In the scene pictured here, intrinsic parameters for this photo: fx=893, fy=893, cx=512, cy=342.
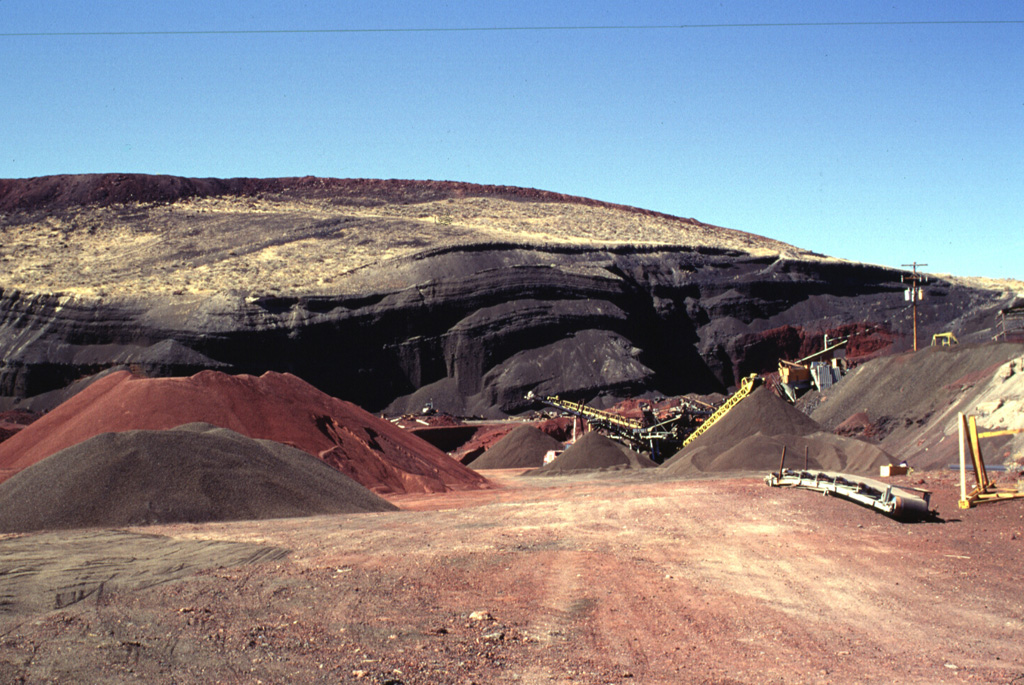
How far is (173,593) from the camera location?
8.31m

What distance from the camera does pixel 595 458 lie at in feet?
110

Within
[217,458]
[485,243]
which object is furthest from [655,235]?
[217,458]

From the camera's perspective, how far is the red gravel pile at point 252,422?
913 inches

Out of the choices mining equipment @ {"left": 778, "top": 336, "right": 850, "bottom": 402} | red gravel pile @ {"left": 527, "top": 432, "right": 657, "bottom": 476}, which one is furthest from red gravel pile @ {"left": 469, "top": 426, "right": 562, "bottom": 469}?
mining equipment @ {"left": 778, "top": 336, "right": 850, "bottom": 402}

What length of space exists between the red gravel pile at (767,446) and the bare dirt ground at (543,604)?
33.7 ft

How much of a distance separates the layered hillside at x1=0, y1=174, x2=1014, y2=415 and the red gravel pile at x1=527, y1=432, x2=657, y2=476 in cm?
2265

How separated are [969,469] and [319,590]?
1580 centimetres

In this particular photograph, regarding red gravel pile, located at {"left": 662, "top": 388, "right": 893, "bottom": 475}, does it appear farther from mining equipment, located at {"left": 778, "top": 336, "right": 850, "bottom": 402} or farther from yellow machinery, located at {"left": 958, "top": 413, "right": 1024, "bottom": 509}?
mining equipment, located at {"left": 778, "top": 336, "right": 850, "bottom": 402}

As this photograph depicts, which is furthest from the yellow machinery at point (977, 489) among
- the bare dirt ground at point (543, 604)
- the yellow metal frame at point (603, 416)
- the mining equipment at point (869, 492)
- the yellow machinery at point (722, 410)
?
the yellow metal frame at point (603, 416)

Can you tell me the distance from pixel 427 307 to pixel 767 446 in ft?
127

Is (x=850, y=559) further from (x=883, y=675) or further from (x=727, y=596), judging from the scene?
(x=883, y=675)

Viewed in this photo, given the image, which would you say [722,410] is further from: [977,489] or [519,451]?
[977,489]

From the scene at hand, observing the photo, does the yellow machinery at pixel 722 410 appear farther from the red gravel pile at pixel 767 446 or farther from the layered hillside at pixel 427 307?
the layered hillside at pixel 427 307

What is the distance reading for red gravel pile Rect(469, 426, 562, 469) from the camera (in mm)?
39250
